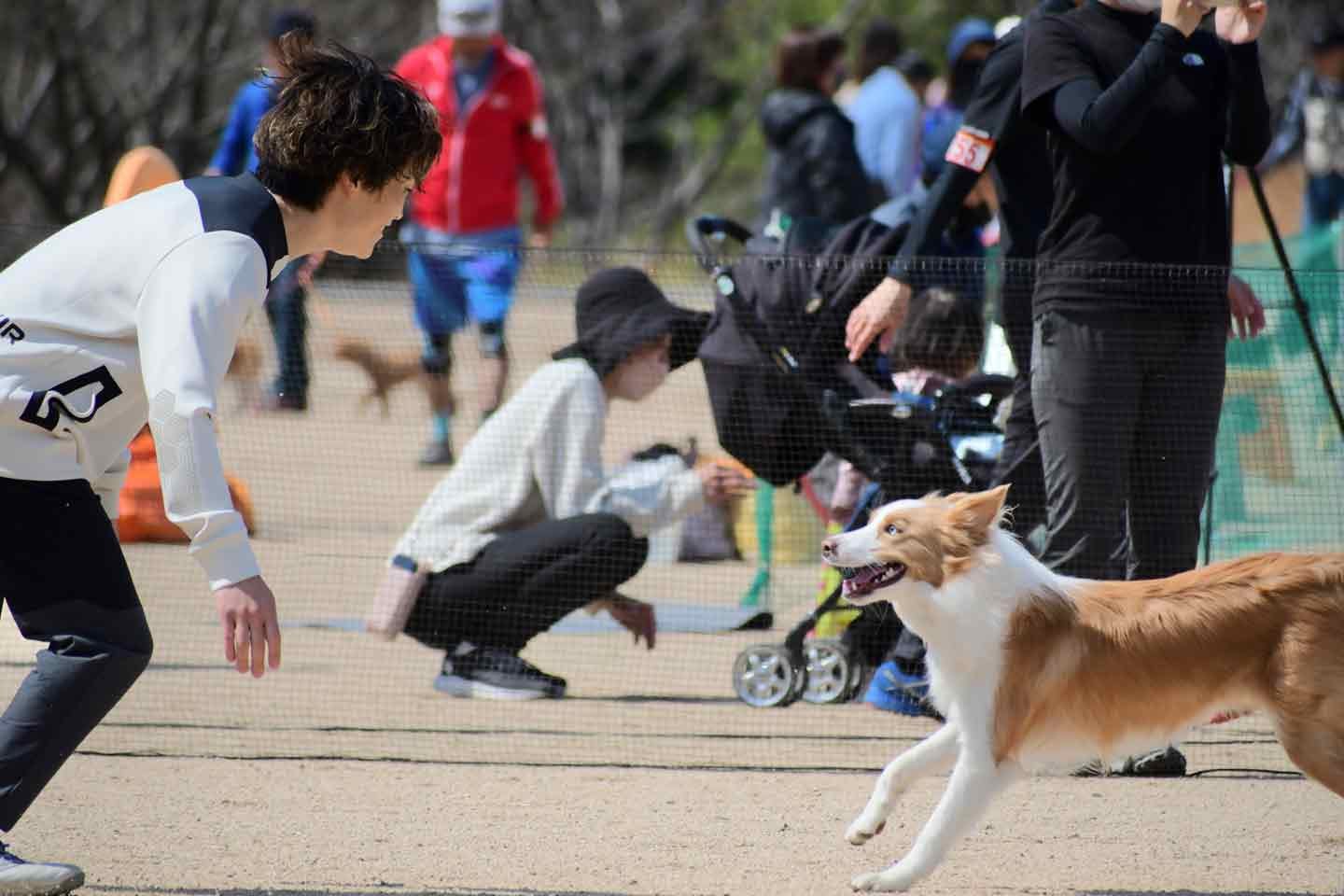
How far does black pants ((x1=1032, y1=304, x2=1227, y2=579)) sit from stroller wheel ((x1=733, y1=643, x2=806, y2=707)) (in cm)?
111

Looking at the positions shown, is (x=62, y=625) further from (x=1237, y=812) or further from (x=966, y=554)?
(x=1237, y=812)

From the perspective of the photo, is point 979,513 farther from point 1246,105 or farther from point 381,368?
point 381,368

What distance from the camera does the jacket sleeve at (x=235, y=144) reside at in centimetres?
1037

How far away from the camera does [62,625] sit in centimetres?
341

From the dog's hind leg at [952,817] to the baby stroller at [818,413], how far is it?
66.5 inches

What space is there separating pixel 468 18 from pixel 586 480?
5.29 m

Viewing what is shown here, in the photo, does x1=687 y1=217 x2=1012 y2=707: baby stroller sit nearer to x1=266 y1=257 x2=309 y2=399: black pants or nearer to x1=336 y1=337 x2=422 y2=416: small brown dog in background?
x1=266 y1=257 x2=309 y2=399: black pants

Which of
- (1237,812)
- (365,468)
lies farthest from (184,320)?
(365,468)

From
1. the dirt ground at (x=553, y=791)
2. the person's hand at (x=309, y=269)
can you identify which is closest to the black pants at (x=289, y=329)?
the person's hand at (x=309, y=269)

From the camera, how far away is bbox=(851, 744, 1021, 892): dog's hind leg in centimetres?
377

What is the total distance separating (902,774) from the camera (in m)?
3.97

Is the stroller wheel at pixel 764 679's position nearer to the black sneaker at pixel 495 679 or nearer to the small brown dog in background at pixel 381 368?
the black sneaker at pixel 495 679

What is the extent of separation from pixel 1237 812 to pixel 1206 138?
5.93 feet

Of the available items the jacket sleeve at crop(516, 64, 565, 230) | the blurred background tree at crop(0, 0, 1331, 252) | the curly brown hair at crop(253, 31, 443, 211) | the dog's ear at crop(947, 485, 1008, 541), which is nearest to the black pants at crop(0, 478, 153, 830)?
the curly brown hair at crop(253, 31, 443, 211)
